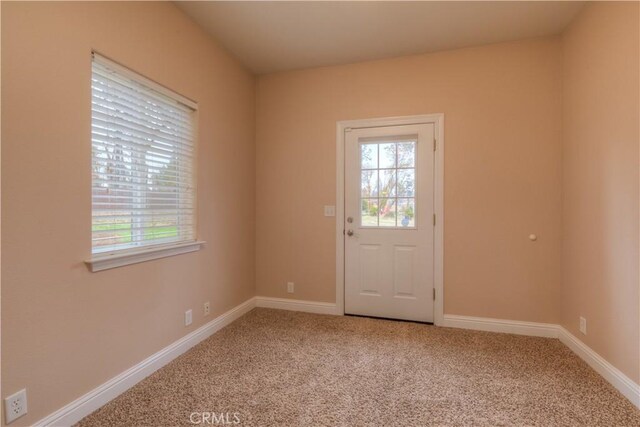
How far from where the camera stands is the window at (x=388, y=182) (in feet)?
9.82

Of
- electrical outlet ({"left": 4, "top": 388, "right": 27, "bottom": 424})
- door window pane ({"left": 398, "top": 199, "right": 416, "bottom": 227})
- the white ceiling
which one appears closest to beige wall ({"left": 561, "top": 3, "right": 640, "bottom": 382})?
the white ceiling

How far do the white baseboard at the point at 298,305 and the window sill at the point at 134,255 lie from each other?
49.1 inches

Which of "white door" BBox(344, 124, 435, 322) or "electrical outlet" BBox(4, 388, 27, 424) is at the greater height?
"white door" BBox(344, 124, 435, 322)

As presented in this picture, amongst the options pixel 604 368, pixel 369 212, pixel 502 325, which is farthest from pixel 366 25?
pixel 604 368

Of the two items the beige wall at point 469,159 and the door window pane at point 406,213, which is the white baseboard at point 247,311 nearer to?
the beige wall at point 469,159

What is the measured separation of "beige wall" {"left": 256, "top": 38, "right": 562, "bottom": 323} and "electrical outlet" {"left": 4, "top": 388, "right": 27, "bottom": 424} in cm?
222

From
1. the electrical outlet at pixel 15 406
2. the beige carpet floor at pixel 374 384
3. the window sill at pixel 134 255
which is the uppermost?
the window sill at pixel 134 255

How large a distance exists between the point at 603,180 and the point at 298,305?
9.08ft

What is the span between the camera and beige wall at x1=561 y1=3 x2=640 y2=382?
1.79 meters

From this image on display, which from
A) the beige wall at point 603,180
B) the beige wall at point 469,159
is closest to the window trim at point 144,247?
the beige wall at point 469,159

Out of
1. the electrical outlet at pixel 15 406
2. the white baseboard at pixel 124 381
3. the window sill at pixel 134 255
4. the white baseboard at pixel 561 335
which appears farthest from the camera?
the white baseboard at pixel 561 335

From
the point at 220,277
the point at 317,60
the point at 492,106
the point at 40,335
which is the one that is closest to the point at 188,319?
the point at 220,277

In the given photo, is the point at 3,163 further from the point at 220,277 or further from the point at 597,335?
the point at 597,335

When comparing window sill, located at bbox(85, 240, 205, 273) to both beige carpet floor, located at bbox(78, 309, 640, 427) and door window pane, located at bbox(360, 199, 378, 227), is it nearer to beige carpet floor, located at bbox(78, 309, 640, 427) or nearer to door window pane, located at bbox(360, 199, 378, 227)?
beige carpet floor, located at bbox(78, 309, 640, 427)
